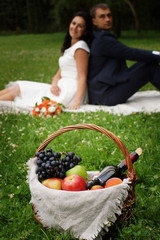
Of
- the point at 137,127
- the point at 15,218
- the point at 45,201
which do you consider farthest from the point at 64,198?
the point at 137,127

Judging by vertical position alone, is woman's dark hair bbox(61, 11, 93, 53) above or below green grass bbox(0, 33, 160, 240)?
above

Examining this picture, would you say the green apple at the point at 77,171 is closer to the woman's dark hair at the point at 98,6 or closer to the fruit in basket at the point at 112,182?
the fruit in basket at the point at 112,182

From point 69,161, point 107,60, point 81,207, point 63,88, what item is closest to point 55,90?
point 63,88

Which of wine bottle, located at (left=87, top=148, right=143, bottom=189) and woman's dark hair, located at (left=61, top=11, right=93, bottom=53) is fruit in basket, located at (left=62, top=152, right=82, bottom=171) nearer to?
wine bottle, located at (left=87, top=148, right=143, bottom=189)

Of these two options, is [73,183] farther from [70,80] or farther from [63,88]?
[70,80]

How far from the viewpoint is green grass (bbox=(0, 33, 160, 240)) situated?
229cm

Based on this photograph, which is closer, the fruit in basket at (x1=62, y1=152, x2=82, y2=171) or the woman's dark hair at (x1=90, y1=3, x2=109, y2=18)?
the fruit in basket at (x1=62, y1=152, x2=82, y2=171)

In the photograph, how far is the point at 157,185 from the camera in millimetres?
2783

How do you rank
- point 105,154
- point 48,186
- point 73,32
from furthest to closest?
point 73,32 → point 105,154 → point 48,186

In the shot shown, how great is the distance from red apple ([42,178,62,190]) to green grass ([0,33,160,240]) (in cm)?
35

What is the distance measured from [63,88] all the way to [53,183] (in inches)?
153

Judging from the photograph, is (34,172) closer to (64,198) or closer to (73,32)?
(64,198)

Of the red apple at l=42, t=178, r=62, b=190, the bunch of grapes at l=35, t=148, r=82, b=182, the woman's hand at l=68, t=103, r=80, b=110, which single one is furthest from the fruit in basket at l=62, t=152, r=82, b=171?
the woman's hand at l=68, t=103, r=80, b=110

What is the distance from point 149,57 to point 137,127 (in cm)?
169
